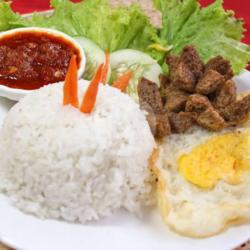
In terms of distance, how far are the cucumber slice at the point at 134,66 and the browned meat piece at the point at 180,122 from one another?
60 cm

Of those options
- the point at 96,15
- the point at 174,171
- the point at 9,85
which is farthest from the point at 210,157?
the point at 96,15

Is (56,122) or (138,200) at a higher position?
(56,122)

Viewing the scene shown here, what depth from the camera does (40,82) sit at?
11.0 ft

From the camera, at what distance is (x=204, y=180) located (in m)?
2.70

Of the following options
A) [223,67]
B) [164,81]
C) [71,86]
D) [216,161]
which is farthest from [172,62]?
[71,86]

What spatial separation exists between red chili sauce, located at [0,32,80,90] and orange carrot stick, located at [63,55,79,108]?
26.2 inches

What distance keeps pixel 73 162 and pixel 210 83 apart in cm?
107

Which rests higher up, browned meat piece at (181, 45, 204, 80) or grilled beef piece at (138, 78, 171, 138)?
browned meat piece at (181, 45, 204, 80)

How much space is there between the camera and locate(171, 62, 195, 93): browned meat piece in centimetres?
319

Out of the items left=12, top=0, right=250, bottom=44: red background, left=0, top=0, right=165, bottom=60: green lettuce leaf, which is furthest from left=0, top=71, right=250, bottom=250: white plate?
left=12, top=0, right=250, bottom=44: red background

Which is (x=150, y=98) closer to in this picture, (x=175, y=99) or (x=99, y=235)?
(x=175, y=99)

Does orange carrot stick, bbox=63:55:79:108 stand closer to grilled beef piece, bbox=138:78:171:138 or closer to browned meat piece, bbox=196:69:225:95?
grilled beef piece, bbox=138:78:171:138

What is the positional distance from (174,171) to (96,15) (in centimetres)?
171

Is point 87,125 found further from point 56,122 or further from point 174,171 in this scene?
point 174,171
